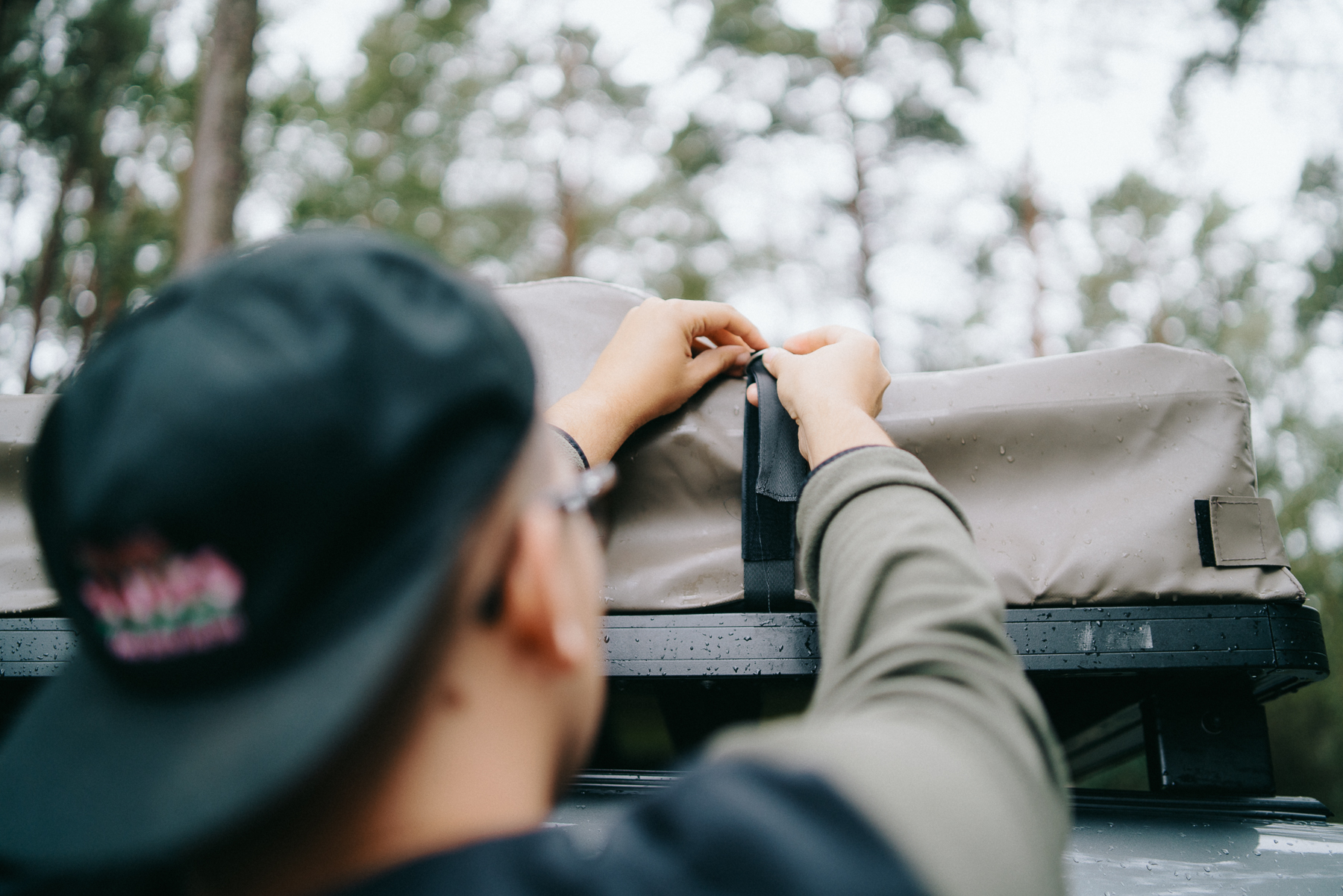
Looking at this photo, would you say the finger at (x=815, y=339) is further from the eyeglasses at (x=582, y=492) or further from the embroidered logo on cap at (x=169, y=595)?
the embroidered logo on cap at (x=169, y=595)

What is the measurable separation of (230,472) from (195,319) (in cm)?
13

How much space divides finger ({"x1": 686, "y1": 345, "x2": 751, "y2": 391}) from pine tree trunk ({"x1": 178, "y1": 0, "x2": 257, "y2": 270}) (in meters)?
6.01

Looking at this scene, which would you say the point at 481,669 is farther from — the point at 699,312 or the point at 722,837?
the point at 699,312

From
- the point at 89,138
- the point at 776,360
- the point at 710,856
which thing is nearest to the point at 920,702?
the point at 710,856

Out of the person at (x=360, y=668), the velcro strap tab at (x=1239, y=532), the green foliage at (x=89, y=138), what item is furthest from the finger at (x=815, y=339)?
the green foliage at (x=89, y=138)

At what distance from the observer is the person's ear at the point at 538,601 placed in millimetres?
626

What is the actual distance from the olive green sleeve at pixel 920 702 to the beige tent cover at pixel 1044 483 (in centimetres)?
75

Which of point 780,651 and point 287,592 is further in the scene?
point 780,651

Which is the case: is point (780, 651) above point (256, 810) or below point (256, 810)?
below

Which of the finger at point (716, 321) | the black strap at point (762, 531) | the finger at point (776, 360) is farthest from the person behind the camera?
the finger at point (716, 321)

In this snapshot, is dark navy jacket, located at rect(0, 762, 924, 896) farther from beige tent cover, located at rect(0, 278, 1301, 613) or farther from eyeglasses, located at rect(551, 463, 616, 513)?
beige tent cover, located at rect(0, 278, 1301, 613)

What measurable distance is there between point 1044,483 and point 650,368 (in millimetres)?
786

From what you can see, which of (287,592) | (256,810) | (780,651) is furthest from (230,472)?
(780,651)

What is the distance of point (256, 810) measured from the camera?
1.73 ft
